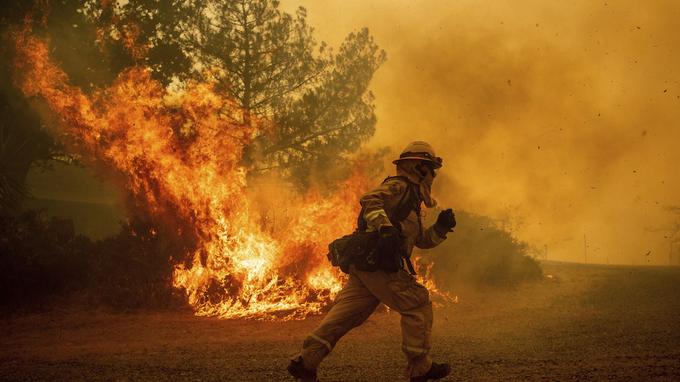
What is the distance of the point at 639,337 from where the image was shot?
7.01 meters

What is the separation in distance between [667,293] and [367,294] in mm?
8962

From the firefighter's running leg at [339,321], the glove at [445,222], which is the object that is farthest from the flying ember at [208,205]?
the glove at [445,222]

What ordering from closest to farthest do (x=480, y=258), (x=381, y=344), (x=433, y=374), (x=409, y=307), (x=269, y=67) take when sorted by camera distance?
(x=433, y=374), (x=409, y=307), (x=381, y=344), (x=480, y=258), (x=269, y=67)

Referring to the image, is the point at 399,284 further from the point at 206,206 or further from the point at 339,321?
the point at 206,206

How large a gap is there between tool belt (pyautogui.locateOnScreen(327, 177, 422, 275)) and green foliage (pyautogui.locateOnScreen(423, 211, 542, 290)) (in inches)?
310

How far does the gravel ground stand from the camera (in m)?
5.28

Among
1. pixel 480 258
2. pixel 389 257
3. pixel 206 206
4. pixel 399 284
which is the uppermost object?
pixel 206 206

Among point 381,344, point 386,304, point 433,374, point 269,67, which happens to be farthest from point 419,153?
point 269,67

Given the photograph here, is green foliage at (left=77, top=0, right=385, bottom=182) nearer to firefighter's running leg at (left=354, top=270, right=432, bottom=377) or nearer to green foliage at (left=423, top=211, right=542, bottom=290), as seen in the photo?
green foliage at (left=423, top=211, right=542, bottom=290)

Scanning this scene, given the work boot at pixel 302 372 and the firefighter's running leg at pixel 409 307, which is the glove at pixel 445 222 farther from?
the work boot at pixel 302 372

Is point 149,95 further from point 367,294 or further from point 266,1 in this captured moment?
point 367,294

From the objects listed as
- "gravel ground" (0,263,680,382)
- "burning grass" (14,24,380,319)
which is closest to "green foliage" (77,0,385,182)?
"burning grass" (14,24,380,319)

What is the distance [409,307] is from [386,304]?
20cm

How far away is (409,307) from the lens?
15.1 feet
